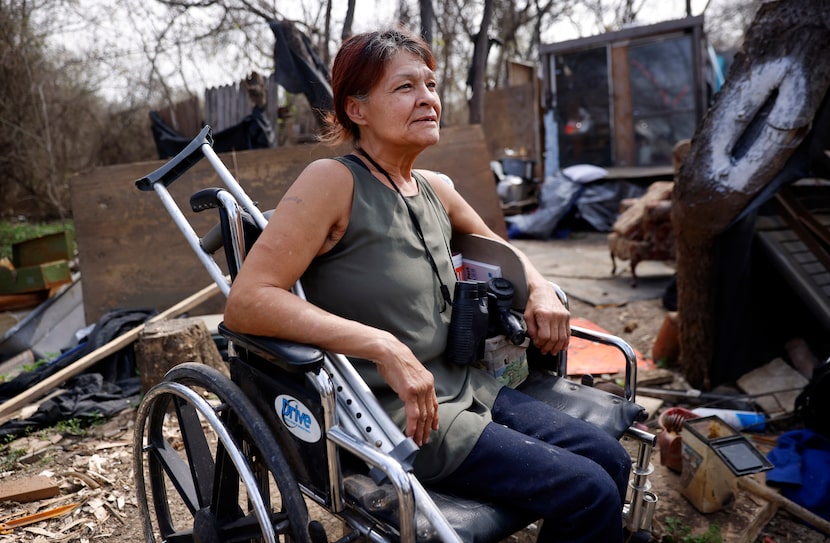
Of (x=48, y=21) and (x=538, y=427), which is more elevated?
(x=48, y=21)

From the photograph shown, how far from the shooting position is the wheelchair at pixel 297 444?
57.5 inches

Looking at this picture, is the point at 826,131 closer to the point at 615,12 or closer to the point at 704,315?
the point at 704,315

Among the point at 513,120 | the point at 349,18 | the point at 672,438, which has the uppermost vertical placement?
the point at 349,18

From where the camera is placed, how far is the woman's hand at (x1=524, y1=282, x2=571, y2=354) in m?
2.02

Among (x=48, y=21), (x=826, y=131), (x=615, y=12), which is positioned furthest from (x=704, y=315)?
(x=615, y=12)

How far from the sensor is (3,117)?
1078 cm

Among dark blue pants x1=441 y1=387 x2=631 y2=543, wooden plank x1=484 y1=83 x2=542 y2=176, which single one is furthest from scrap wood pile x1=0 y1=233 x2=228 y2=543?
wooden plank x1=484 y1=83 x2=542 y2=176

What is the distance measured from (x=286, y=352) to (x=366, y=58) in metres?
0.88

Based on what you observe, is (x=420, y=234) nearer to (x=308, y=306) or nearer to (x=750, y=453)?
(x=308, y=306)

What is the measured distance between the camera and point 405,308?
176 centimetres

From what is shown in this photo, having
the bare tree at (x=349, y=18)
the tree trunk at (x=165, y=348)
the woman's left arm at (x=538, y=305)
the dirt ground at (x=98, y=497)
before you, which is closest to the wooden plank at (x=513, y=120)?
the bare tree at (x=349, y=18)

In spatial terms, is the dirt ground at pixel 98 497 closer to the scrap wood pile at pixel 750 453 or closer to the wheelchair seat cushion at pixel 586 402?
the scrap wood pile at pixel 750 453

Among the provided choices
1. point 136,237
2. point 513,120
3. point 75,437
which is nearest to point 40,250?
Answer: point 136,237

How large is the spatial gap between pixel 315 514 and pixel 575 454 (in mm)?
1448
